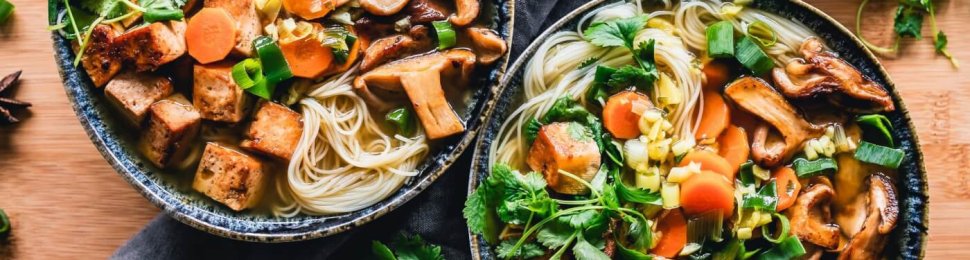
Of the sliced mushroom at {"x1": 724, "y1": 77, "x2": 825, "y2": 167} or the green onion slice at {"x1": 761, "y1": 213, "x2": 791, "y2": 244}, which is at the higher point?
the sliced mushroom at {"x1": 724, "y1": 77, "x2": 825, "y2": 167}

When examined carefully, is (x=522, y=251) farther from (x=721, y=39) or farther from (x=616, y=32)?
(x=721, y=39)

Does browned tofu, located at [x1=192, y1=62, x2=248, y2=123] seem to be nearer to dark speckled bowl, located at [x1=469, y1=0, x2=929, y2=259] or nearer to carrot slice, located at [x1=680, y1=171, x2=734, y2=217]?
dark speckled bowl, located at [x1=469, y1=0, x2=929, y2=259]

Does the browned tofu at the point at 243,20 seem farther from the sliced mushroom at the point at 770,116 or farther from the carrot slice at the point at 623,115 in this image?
the sliced mushroom at the point at 770,116

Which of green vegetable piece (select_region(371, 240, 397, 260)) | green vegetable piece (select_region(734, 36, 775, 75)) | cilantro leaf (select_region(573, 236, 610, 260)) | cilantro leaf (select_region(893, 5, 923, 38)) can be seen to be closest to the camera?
cilantro leaf (select_region(573, 236, 610, 260))

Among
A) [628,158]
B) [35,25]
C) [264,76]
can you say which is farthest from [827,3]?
[35,25]

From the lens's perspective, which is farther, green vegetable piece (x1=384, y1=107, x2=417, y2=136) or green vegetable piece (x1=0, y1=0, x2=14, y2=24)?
green vegetable piece (x1=0, y1=0, x2=14, y2=24)

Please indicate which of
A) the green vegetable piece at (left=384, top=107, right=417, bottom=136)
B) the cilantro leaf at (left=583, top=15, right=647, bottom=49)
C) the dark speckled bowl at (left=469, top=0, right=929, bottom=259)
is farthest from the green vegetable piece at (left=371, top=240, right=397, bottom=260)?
the cilantro leaf at (left=583, top=15, right=647, bottom=49)

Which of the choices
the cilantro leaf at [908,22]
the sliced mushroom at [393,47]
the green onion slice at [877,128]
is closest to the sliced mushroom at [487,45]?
the sliced mushroom at [393,47]
